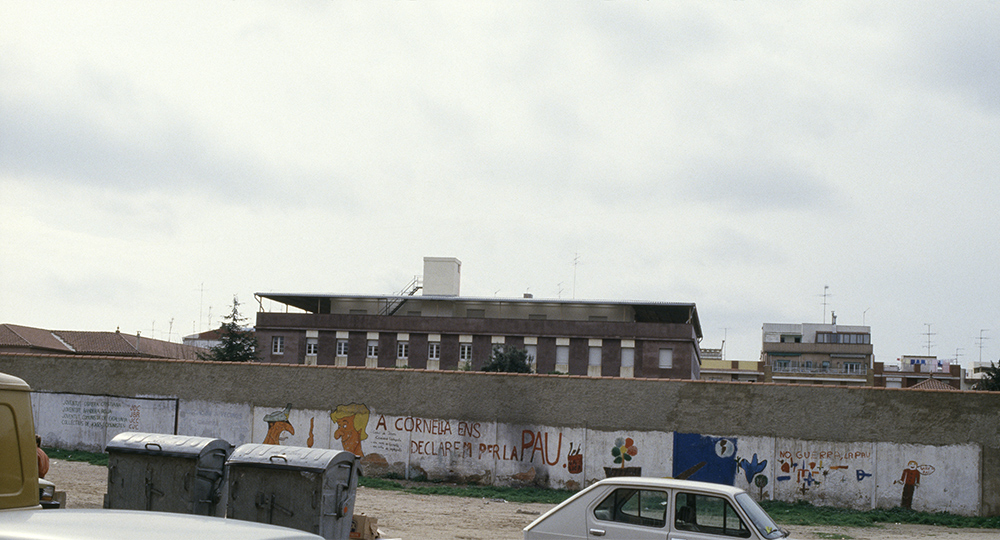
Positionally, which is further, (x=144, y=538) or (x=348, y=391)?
(x=348, y=391)

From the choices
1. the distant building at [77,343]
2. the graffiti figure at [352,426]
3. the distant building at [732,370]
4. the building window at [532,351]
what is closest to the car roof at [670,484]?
the graffiti figure at [352,426]

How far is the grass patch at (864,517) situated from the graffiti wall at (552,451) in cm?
23

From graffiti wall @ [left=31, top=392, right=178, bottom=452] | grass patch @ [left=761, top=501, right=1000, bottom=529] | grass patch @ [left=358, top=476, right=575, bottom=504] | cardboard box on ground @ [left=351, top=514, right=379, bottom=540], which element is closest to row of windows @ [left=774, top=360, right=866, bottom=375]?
grass patch @ [left=761, top=501, right=1000, bottom=529]

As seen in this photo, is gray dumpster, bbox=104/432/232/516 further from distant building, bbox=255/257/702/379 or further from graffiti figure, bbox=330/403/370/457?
distant building, bbox=255/257/702/379

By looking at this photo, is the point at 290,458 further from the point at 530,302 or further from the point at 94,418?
the point at 530,302

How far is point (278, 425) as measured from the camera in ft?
74.8

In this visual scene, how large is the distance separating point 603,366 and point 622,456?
33.2 metres

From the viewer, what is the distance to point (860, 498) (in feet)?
63.3

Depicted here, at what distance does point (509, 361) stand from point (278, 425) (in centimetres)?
2746

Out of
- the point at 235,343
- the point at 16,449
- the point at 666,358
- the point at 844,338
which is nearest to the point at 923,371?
the point at 844,338

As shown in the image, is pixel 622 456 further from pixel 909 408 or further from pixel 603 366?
pixel 603 366

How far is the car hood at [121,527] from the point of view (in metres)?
3.53

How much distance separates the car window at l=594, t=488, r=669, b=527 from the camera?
8.15m

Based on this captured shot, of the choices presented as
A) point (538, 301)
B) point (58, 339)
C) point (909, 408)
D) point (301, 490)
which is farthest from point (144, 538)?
point (58, 339)
